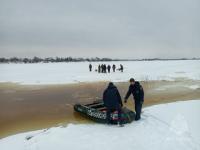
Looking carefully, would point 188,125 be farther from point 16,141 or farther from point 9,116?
point 9,116

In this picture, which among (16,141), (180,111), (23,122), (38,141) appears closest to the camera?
(38,141)

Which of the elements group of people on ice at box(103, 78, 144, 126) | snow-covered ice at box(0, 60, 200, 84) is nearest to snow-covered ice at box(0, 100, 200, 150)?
group of people on ice at box(103, 78, 144, 126)

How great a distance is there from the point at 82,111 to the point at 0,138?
3858 mm

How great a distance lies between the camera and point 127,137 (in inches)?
302

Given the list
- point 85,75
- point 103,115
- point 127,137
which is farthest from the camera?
point 85,75

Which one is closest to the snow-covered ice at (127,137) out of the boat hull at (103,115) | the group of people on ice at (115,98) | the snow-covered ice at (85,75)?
the boat hull at (103,115)

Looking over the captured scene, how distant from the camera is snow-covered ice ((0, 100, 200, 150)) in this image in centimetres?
701

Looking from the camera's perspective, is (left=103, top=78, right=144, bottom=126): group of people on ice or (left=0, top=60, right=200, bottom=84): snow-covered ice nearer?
(left=103, top=78, right=144, bottom=126): group of people on ice

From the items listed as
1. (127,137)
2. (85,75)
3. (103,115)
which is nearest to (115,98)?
(103,115)

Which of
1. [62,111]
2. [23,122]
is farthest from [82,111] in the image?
[23,122]

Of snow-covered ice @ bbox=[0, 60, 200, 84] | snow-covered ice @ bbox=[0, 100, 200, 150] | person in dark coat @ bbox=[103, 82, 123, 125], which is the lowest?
snow-covered ice @ bbox=[0, 60, 200, 84]

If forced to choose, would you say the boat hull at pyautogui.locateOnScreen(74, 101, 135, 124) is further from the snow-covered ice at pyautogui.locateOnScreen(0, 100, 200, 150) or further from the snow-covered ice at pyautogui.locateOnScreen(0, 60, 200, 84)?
the snow-covered ice at pyautogui.locateOnScreen(0, 60, 200, 84)

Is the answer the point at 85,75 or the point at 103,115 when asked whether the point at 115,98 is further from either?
the point at 85,75

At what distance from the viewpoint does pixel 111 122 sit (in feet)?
31.1
